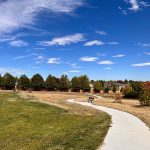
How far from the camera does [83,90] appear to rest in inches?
5955

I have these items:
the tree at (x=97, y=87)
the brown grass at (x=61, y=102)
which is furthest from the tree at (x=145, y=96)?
the tree at (x=97, y=87)

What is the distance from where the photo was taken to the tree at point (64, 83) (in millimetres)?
146625

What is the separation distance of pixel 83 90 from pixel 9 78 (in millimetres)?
31875

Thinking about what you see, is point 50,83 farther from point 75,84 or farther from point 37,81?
point 75,84

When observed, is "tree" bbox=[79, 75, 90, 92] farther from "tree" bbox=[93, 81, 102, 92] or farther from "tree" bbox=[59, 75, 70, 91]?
"tree" bbox=[59, 75, 70, 91]

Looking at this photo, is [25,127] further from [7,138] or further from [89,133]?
→ [89,133]

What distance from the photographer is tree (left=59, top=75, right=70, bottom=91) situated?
14662 centimetres

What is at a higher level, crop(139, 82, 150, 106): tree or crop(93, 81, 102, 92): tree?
crop(93, 81, 102, 92): tree

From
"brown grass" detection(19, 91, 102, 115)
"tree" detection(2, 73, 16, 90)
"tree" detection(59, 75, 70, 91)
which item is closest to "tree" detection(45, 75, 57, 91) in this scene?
"tree" detection(59, 75, 70, 91)

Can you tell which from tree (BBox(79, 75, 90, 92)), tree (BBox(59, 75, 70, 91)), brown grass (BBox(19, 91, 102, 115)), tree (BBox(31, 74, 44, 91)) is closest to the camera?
brown grass (BBox(19, 91, 102, 115))

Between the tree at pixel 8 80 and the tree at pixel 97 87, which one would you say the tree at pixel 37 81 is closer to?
the tree at pixel 8 80

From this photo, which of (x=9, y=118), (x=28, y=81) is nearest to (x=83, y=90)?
(x=28, y=81)

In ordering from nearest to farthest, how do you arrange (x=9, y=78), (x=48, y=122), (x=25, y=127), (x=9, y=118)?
(x=25, y=127)
(x=48, y=122)
(x=9, y=118)
(x=9, y=78)

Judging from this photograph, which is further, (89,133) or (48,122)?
(48,122)
